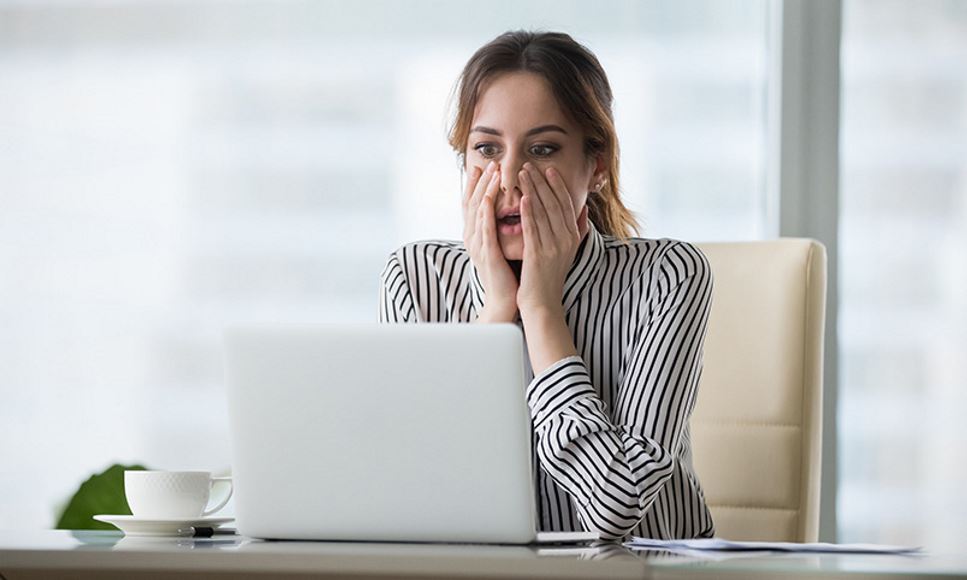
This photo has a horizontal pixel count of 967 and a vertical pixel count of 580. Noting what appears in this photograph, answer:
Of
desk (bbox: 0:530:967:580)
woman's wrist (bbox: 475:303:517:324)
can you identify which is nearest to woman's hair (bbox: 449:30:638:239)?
woman's wrist (bbox: 475:303:517:324)

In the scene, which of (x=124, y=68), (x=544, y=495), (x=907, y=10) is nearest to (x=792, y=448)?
(x=544, y=495)

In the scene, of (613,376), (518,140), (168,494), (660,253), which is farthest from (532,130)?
(168,494)

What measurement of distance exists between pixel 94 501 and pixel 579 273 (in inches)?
42.4

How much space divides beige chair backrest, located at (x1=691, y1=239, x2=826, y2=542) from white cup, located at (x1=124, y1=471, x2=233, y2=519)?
90 cm

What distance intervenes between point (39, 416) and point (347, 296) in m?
0.79

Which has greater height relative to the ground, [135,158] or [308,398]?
[135,158]

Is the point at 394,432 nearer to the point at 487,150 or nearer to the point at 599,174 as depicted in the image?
the point at 487,150

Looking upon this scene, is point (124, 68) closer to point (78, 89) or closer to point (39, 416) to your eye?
point (78, 89)

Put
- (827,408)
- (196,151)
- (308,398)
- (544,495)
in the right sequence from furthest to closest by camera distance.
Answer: (196,151)
(827,408)
(544,495)
(308,398)

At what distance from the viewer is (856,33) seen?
8.23 ft

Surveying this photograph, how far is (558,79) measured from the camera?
5.60ft

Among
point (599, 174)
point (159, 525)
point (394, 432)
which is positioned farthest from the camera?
point (599, 174)

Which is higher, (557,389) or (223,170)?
(223,170)

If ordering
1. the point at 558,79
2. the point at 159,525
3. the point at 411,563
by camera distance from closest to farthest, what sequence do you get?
1. the point at 411,563
2. the point at 159,525
3. the point at 558,79
